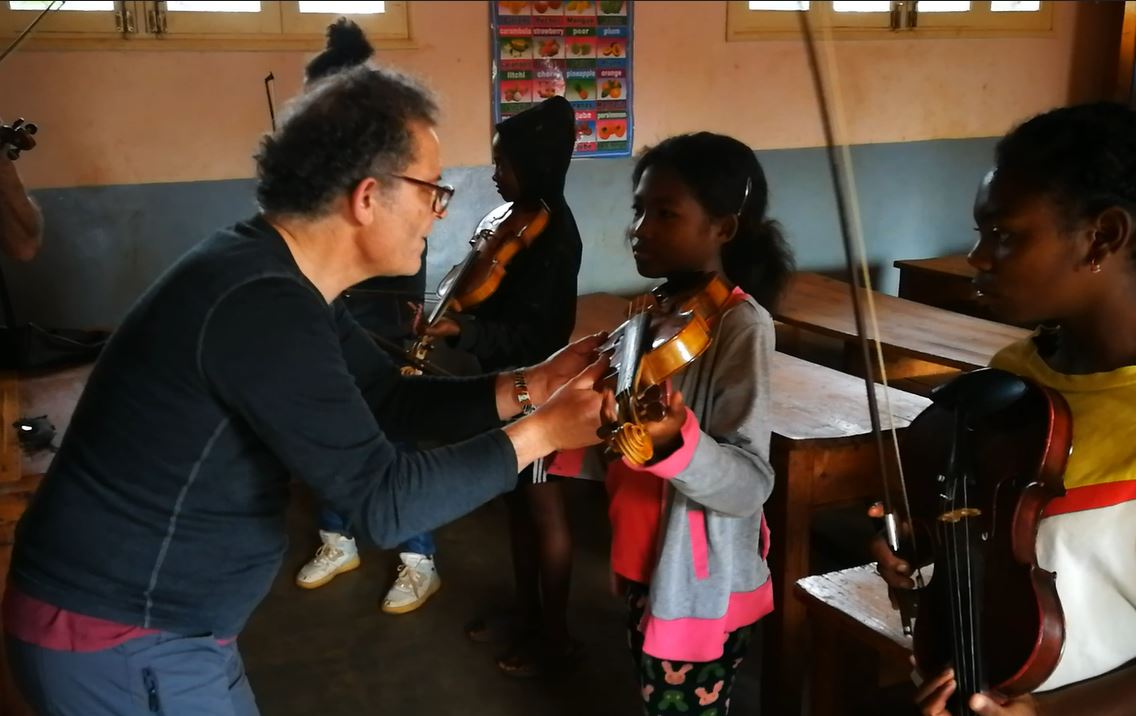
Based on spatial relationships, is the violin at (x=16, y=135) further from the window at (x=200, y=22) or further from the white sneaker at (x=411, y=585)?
the white sneaker at (x=411, y=585)

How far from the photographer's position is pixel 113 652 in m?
1.25

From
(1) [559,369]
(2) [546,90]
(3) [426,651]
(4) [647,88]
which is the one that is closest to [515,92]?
(2) [546,90]

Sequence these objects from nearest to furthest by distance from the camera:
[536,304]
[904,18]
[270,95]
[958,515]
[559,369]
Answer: [958,515]
[559,369]
[536,304]
[270,95]
[904,18]

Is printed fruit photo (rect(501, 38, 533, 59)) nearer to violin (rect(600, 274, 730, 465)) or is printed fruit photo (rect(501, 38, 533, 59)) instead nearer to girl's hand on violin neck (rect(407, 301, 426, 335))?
girl's hand on violin neck (rect(407, 301, 426, 335))

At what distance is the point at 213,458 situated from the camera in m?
1.22

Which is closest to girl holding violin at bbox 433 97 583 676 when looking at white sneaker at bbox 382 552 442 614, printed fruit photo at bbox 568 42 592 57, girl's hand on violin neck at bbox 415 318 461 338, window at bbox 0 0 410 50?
girl's hand on violin neck at bbox 415 318 461 338

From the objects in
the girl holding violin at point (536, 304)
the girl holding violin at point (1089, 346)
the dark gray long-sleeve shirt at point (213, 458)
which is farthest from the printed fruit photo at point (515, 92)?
the girl holding violin at point (1089, 346)

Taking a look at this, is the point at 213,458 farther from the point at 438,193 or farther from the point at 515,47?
the point at 515,47

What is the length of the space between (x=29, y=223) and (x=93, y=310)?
914 millimetres

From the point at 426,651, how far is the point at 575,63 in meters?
2.22

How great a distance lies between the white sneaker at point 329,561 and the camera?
3.07m

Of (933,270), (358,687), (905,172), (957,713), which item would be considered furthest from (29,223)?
(905,172)

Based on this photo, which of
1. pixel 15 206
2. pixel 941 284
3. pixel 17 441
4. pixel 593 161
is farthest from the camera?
pixel 941 284

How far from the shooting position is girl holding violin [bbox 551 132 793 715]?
1.60 m
